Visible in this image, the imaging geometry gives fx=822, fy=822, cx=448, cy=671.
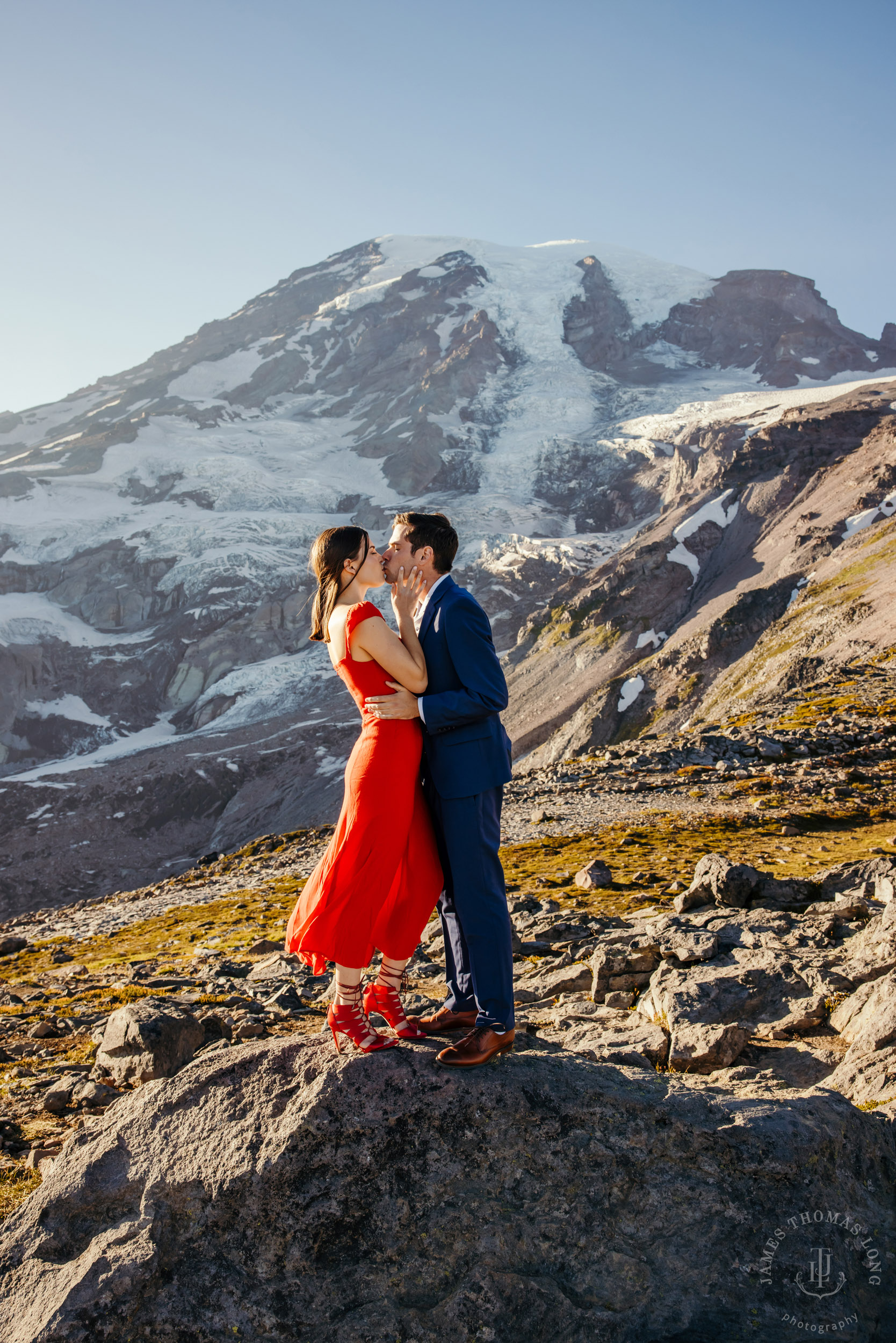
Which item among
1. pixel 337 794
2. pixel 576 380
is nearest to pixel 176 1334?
pixel 337 794

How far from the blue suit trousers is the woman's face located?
1.49m

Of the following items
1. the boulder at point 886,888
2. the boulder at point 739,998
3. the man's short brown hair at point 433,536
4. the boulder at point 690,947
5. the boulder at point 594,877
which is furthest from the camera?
the boulder at point 594,877

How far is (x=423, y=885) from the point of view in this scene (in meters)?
5.28

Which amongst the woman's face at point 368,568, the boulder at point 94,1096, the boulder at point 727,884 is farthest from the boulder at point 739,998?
the boulder at point 94,1096

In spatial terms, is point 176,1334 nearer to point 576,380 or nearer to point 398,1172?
point 398,1172

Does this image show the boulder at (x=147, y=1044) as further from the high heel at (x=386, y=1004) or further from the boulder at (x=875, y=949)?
the boulder at (x=875, y=949)

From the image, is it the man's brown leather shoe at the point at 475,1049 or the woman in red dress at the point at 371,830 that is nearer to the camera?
the man's brown leather shoe at the point at 475,1049

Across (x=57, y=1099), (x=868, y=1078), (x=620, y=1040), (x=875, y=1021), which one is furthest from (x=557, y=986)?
(x=57, y=1099)

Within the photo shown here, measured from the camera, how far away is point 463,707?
16.6ft

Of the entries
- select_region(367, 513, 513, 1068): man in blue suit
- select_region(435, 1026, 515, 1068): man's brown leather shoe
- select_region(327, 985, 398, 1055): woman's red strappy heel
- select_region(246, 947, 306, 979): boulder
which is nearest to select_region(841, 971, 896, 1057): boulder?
select_region(367, 513, 513, 1068): man in blue suit

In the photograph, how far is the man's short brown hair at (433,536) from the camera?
219 inches

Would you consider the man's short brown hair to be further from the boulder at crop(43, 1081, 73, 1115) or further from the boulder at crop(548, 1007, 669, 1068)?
the boulder at crop(43, 1081, 73, 1115)

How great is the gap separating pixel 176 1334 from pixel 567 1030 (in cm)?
432

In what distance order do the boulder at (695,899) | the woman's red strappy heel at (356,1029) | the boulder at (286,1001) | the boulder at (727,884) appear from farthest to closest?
the boulder at (695,899) → the boulder at (727,884) → the boulder at (286,1001) → the woman's red strappy heel at (356,1029)
